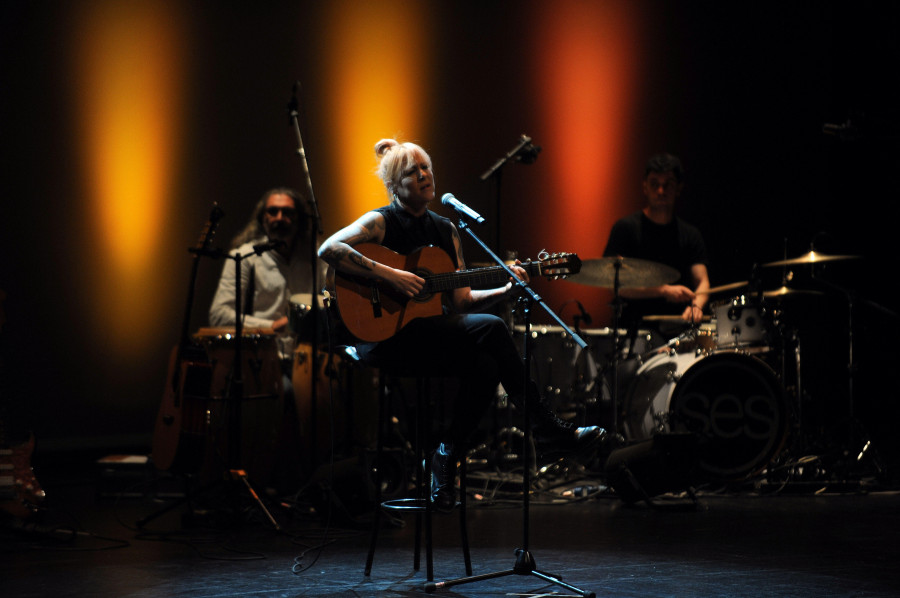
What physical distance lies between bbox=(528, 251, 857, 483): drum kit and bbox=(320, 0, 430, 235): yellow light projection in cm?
209

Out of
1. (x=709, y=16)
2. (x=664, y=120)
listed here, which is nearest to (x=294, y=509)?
(x=664, y=120)

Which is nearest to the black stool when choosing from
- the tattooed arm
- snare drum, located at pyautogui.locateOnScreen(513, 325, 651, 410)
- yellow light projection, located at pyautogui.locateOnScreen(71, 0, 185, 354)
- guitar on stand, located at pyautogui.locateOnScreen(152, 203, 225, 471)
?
the tattooed arm

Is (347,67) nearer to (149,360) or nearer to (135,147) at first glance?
(135,147)

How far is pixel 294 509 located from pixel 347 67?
11.9 ft

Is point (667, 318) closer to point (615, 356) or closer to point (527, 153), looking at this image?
point (615, 356)

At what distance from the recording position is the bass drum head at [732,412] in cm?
564

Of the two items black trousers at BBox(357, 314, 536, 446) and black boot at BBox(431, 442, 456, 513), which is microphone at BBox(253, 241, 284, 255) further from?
black boot at BBox(431, 442, 456, 513)

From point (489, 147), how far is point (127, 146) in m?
2.67

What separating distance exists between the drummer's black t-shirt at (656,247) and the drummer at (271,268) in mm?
2042

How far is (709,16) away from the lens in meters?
7.70

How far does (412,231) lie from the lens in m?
3.71

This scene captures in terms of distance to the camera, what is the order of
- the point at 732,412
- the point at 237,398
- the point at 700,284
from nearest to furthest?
the point at 237,398, the point at 732,412, the point at 700,284

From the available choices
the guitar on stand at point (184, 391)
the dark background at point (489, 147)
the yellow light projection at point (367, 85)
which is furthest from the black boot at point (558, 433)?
the yellow light projection at point (367, 85)

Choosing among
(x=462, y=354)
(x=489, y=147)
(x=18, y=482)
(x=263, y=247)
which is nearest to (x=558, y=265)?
(x=462, y=354)
